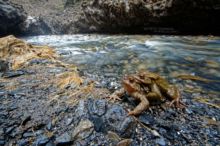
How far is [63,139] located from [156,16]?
29.8ft

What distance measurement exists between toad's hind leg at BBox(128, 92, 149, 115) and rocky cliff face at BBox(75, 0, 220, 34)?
7.17 metres

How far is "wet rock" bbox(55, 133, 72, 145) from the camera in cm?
275

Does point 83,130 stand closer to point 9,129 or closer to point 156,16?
point 9,129

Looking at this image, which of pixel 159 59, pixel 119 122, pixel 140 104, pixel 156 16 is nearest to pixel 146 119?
pixel 140 104

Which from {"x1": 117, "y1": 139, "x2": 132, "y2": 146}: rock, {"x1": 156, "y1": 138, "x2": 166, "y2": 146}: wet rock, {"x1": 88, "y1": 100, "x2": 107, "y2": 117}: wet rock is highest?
{"x1": 88, "y1": 100, "x2": 107, "y2": 117}: wet rock

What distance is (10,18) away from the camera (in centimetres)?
1531

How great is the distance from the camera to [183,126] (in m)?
3.10

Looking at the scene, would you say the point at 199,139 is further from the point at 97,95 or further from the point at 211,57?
the point at 211,57

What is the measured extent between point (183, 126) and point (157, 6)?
858 centimetres

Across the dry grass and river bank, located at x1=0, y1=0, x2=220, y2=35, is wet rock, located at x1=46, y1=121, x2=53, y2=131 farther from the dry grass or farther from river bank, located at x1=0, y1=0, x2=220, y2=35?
river bank, located at x1=0, y1=0, x2=220, y2=35

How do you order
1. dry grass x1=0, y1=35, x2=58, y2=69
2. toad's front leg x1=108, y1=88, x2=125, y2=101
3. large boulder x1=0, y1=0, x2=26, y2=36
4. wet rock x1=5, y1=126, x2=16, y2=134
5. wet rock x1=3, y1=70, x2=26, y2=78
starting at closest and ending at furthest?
wet rock x1=5, y1=126, x2=16, y2=134
toad's front leg x1=108, y1=88, x2=125, y2=101
wet rock x1=3, y1=70, x2=26, y2=78
dry grass x1=0, y1=35, x2=58, y2=69
large boulder x1=0, y1=0, x2=26, y2=36

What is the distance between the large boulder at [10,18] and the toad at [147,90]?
13562mm

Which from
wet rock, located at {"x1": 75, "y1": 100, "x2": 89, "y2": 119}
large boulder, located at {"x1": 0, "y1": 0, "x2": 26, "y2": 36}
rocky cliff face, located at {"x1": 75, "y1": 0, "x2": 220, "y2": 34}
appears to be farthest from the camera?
large boulder, located at {"x1": 0, "y1": 0, "x2": 26, "y2": 36}

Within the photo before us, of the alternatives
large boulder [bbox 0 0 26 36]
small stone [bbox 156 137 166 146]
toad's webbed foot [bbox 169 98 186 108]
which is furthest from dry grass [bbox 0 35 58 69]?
large boulder [bbox 0 0 26 36]
